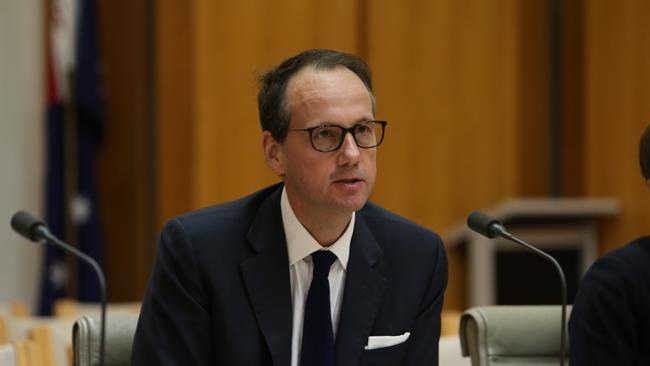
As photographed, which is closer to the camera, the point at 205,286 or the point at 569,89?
the point at 205,286

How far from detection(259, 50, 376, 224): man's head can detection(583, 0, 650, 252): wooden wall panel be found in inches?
188

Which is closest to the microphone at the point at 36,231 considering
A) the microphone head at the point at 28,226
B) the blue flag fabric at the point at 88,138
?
the microphone head at the point at 28,226

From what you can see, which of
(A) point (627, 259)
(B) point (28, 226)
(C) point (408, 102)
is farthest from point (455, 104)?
(A) point (627, 259)

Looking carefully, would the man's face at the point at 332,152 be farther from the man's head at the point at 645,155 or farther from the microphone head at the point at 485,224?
the man's head at the point at 645,155

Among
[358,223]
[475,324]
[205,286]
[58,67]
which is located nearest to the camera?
[205,286]

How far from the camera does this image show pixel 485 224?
3266 mm

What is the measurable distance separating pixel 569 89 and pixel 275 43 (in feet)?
7.38

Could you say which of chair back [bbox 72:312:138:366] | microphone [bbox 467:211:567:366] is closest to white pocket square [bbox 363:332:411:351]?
microphone [bbox 467:211:567:366]

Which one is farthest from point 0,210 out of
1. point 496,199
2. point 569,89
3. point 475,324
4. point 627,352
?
point 627,352

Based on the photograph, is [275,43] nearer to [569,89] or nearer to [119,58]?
[119,58]

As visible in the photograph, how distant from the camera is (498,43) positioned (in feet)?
26.8

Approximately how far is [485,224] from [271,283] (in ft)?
2.64

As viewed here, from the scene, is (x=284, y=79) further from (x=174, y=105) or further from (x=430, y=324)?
(x=174, y=105)

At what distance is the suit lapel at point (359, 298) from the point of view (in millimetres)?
2723
